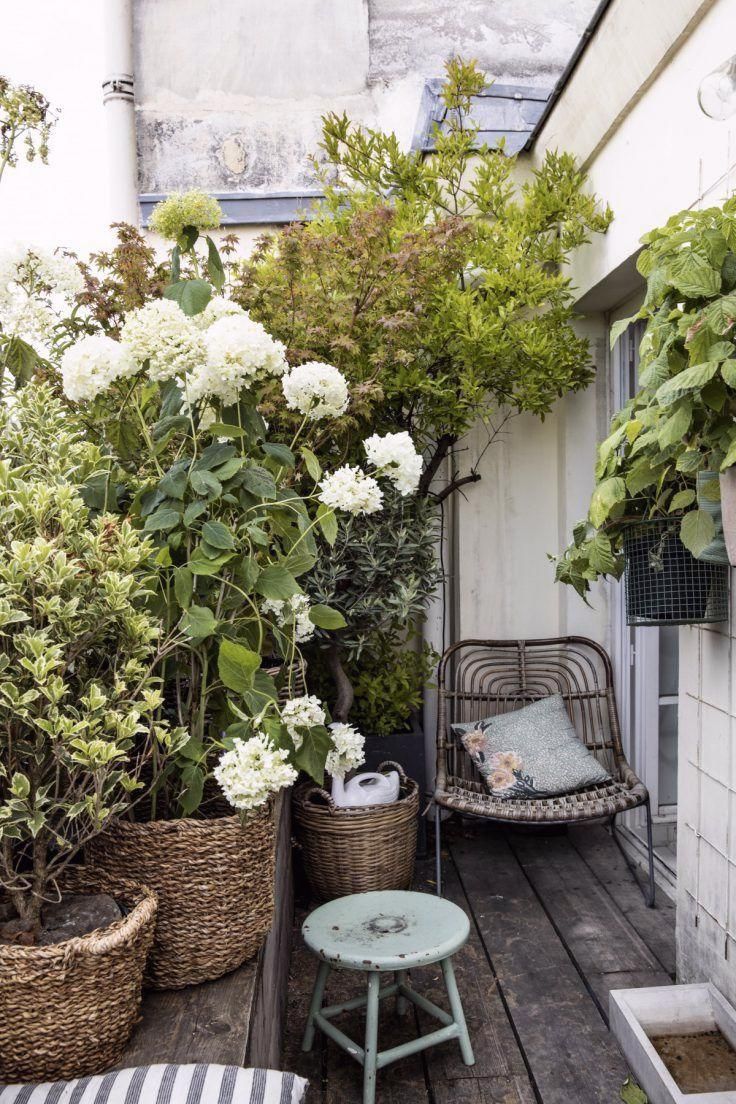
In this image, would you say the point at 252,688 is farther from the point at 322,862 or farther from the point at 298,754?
the point at 322,862

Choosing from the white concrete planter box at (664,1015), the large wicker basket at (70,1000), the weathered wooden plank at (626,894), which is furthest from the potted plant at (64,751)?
the weathered wooden plank at (626,894)

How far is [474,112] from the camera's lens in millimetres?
3611

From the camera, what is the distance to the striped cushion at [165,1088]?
42.9 inches

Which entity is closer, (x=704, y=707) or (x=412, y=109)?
(x=704, y=707)

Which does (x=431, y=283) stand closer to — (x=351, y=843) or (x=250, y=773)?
(x=351, y=843)

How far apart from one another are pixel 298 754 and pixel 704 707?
4.07 feet

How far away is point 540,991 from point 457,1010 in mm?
484

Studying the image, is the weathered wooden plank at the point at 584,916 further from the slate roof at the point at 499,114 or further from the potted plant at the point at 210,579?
the slate roof at the point at 499,114

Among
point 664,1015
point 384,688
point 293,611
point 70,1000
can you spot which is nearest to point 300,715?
point 293,611

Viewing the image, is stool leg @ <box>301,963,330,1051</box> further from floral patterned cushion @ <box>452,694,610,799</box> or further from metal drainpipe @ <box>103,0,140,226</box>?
metal drainpipe @ <box>103,0,140,226</box>

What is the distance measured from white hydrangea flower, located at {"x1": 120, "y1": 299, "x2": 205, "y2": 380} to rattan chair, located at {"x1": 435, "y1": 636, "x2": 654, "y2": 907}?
7.00 feet

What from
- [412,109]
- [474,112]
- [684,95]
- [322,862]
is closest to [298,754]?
[322,862]

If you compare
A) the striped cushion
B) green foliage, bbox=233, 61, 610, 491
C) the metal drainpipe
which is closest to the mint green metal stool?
the striped cushion

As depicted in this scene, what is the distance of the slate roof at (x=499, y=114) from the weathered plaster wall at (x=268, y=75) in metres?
1.16
